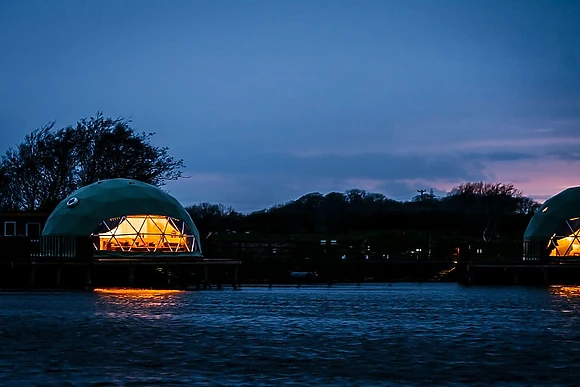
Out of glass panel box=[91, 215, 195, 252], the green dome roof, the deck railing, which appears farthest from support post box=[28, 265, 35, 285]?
the green dome roof

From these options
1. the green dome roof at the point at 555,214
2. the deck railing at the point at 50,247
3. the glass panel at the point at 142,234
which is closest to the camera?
the deck railing at the point at 50,247

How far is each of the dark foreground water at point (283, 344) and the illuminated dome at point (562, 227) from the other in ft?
84.1

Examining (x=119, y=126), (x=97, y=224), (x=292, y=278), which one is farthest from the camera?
(x=119, y=126)

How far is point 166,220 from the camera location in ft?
178

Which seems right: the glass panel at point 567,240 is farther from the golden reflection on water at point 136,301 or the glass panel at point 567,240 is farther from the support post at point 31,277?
the support post at point 31,277

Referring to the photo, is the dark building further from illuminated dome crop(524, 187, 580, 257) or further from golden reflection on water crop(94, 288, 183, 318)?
illuminated dome crop(524, 187, 580, 257)

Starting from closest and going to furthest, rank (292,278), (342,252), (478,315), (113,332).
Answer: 1. (113,332)
2. (478,315)
3. (292,278)
4. (342,252)

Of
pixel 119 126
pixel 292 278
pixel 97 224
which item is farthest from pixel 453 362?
pixel 119 126

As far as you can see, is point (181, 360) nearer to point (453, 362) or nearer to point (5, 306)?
point (453, 362)

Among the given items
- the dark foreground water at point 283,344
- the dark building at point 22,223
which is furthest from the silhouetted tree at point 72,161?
the dark foreground water at point 283,344

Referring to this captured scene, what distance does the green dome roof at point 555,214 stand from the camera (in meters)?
59.1

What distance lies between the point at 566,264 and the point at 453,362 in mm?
37309

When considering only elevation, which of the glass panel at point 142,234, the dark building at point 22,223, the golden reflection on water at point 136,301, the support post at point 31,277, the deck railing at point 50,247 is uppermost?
the dark building at point 22,223

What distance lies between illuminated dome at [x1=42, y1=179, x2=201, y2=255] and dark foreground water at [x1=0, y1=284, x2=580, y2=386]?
1792 centimetres
